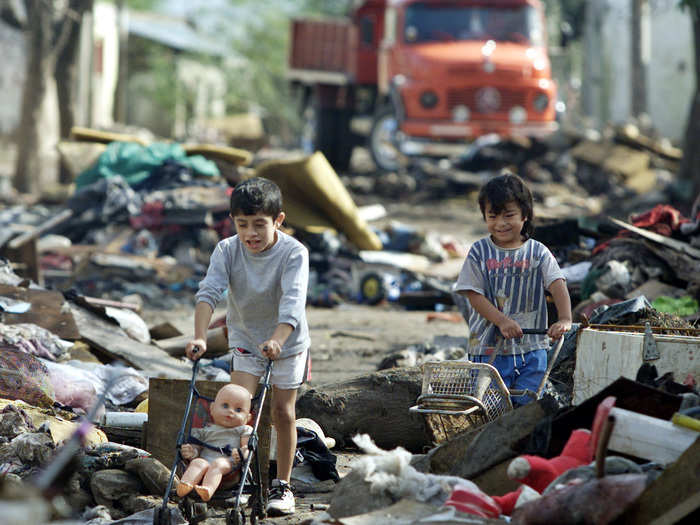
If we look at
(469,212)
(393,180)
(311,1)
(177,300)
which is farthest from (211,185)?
(311,1)

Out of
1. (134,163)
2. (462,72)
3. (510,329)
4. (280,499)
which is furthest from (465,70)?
(280,499)

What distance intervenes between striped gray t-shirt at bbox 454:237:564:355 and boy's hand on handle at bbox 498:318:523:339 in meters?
0.22

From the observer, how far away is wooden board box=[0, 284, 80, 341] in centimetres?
692

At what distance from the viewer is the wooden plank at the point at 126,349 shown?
6766 mm

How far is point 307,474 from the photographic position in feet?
16.1

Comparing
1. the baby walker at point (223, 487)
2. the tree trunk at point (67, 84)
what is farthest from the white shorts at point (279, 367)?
the tree trunk at point (67, 84)

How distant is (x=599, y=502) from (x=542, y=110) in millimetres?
16168

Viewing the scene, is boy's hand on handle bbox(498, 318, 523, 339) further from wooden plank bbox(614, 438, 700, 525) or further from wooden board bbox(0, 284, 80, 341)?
wooden board bbox(0, 284, 80, 341)

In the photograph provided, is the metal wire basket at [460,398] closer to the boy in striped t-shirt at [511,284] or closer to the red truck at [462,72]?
the boy in striped t-shirt at [511,284]

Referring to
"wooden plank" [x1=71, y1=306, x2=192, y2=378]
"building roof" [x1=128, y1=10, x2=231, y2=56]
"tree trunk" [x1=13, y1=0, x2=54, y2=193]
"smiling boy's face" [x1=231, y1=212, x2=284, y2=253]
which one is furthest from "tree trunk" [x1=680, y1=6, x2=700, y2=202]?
"building roof" [x1=128, y1=10, x2=231, y2=56]

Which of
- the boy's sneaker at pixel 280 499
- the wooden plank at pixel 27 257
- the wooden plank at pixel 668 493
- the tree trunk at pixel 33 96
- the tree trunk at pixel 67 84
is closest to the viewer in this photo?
the wooden plank at pixel 668 493

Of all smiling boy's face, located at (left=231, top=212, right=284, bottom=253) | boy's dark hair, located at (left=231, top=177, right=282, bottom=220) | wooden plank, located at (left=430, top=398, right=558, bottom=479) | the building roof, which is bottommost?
wooden plank, located at (left=430, top=398, right=558, bottom=479)

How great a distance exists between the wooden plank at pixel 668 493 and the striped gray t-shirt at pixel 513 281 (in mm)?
1505

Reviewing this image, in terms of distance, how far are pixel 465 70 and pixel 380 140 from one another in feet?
9.00
